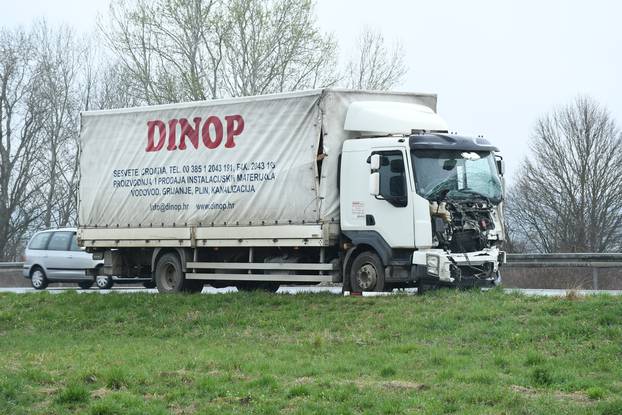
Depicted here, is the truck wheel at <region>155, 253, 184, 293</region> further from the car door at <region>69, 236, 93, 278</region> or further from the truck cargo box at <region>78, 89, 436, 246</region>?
the car door at <region>69, 236, 93, 278</region>

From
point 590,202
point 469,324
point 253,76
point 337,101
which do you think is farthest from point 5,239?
point 469,324

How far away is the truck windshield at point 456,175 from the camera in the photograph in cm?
2083

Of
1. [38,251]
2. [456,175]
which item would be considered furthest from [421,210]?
[38,251]

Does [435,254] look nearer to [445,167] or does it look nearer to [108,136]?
[445,167]

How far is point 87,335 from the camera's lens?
1927 centimetres

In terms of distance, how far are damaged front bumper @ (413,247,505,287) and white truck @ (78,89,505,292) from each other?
0.08 ft

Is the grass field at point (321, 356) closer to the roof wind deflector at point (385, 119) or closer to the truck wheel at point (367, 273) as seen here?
the truck wheel at point (367, 273)

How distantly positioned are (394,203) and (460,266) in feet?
5.02

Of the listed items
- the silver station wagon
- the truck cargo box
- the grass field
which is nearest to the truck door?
the truck cargo box

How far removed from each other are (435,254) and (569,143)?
151 ft

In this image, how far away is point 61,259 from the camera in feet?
107

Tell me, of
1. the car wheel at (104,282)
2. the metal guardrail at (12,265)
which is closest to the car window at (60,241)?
the car wheel at (104,282)

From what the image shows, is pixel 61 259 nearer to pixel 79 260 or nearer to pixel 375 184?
pixel 79 260

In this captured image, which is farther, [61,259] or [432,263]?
Answer: [61,259]
